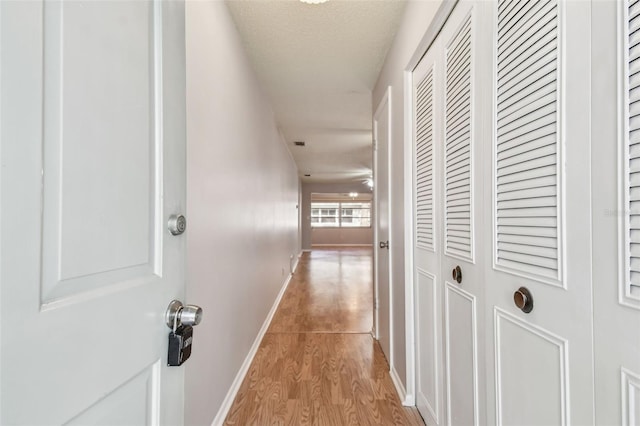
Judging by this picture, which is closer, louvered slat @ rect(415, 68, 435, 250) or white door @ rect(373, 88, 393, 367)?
louvered slat @ rect(415, 68, 435, 250)

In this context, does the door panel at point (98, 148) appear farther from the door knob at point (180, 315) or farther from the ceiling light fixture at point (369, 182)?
the ceiling light fixture at point (369, 182)

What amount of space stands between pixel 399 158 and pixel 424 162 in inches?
14.7

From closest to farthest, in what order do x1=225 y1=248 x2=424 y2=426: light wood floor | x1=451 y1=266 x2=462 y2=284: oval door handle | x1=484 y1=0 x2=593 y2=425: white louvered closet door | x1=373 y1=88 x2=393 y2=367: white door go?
x1=484 y1=0 x2=593 y2=425: white louvered closet door < x1=451 y1=266 x2=462 y2=284: oval door handle < x1=225 y1=248 x2=424 y2=426: light wood floor < x1=373 y1=88 x2=393 y2=367: white door

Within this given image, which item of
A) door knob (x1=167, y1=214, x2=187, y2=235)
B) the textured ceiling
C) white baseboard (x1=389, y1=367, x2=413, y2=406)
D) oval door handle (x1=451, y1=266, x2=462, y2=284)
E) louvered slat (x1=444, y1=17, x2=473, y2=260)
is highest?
the textured ceiling

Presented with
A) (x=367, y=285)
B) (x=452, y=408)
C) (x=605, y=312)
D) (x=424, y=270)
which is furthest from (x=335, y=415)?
(x=367, y=285)

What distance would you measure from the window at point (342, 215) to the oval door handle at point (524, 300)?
11.1 meters

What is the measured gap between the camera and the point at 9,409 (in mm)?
375

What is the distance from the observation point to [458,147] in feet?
4.12

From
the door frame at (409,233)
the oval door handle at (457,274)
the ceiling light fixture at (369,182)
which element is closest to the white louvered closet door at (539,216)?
the oval door handle at (457,274)

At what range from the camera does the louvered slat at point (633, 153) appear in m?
0.54

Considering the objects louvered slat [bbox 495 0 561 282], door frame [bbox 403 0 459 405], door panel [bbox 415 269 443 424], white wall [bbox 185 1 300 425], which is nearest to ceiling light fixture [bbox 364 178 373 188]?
white wall [bbox 185 1 300 425]

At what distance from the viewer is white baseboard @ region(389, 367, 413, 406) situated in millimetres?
1813

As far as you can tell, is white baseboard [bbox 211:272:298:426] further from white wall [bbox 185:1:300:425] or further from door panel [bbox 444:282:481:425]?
door panel [bbox 444:282:481:425]

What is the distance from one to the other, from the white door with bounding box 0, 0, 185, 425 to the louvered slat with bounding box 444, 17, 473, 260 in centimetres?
102
